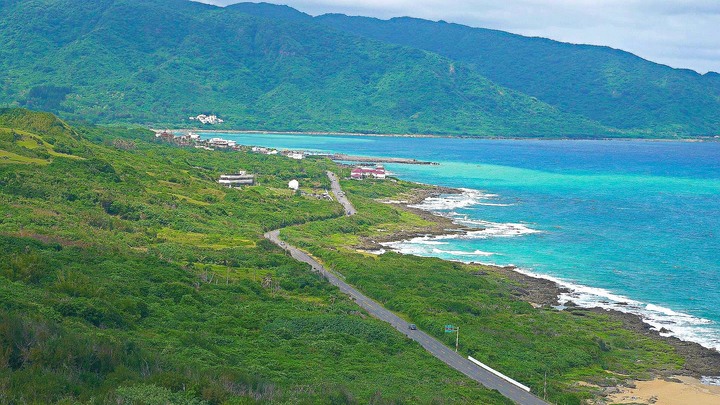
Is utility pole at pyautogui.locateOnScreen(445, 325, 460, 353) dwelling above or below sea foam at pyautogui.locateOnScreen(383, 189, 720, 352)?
above

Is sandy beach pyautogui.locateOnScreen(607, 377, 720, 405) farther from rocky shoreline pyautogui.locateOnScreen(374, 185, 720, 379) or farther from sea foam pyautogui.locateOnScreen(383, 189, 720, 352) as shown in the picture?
sea foam pyautogui.locateOnScreen(383, 189, 720, 352)

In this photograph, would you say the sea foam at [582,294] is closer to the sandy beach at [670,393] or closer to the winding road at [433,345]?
the sandy beach at [670,393]

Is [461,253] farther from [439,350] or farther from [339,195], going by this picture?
[339,195]

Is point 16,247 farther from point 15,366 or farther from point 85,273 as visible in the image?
point 15,366

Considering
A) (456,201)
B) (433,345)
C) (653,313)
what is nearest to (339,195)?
(456,201)

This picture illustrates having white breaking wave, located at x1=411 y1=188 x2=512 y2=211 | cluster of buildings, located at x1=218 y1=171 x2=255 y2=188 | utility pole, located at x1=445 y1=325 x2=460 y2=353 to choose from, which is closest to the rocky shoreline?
white breaking wave, located at x1=411 y1=188 x2=512 y2=211

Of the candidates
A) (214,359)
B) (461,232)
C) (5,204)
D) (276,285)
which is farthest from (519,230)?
(214,359)

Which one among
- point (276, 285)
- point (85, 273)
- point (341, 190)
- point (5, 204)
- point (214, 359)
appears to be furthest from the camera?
point (341, 190)

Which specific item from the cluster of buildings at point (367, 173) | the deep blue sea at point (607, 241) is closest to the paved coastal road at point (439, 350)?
the deep blue sea at point (607, 241)
